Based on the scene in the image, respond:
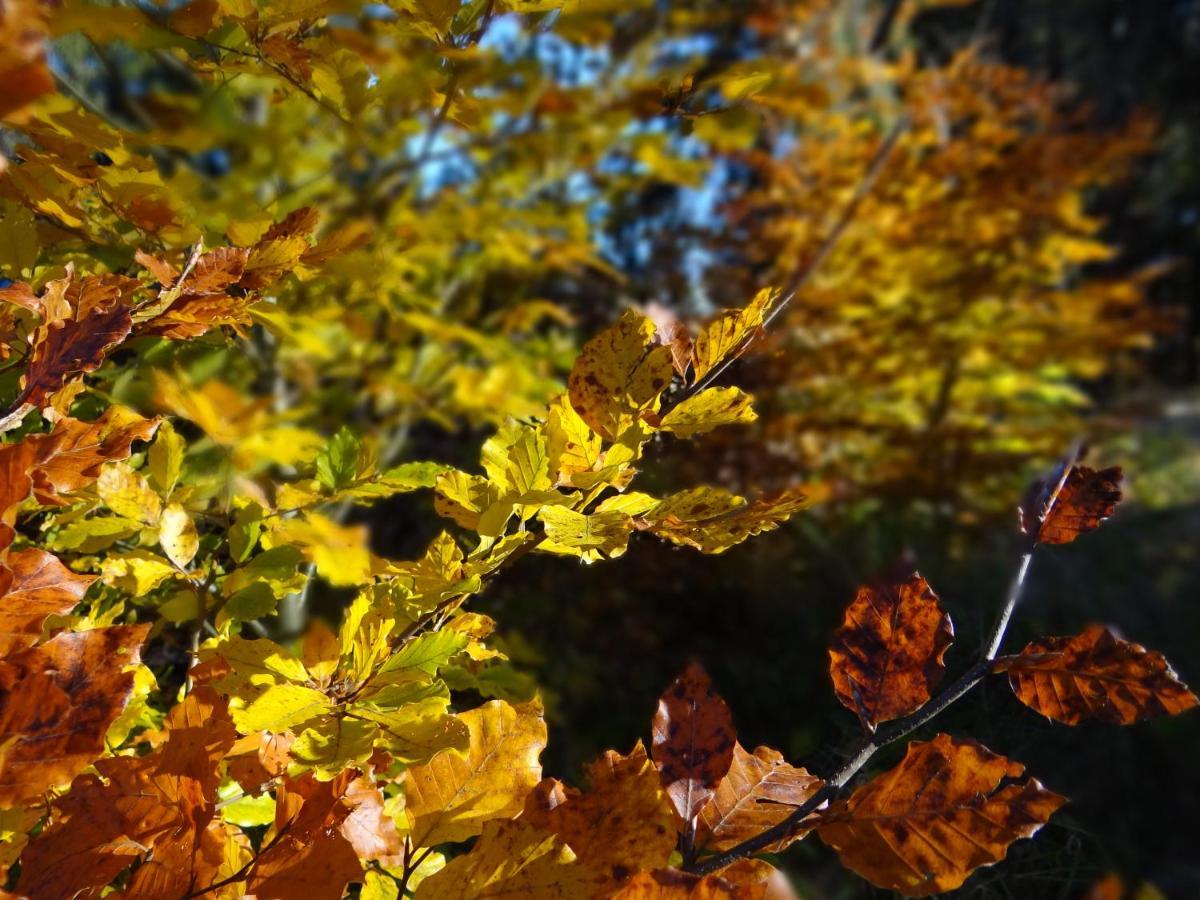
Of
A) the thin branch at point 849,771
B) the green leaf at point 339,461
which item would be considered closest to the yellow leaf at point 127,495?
the green leaf at point 339,461

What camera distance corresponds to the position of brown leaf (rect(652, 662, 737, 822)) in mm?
500

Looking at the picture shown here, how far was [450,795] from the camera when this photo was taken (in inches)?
20.2

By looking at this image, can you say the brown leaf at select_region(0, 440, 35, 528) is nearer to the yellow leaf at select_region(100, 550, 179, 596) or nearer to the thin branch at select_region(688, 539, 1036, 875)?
the yellow leaf at select_region(100, 550, 179, 596)

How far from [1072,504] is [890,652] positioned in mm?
149

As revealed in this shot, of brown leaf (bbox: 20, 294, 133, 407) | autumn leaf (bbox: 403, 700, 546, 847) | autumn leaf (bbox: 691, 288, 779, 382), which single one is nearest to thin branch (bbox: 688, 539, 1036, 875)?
autumn leaf (bbox: 403, 700, 546, 847)

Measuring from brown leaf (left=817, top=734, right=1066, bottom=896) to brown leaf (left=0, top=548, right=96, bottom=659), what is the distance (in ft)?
1.40

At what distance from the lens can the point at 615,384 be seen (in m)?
0.49

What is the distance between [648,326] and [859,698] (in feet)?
0.82

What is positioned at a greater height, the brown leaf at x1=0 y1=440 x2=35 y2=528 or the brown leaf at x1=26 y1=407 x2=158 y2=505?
the brown leaf at x1=0 y1=440 x2=35 y2=528

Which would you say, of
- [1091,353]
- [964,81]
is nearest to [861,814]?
[1091,353]

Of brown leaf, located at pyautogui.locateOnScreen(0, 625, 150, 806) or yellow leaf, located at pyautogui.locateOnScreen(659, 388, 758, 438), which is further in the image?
yellow leaf, located at pyautogui.locateOnScreen(659, 388, 758, 438)

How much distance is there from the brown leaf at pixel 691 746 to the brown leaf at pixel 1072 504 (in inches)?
8.8

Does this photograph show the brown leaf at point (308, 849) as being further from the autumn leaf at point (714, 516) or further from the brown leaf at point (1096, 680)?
the brown leaf at point (1096, 680)

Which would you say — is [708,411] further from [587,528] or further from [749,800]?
[749,800]
